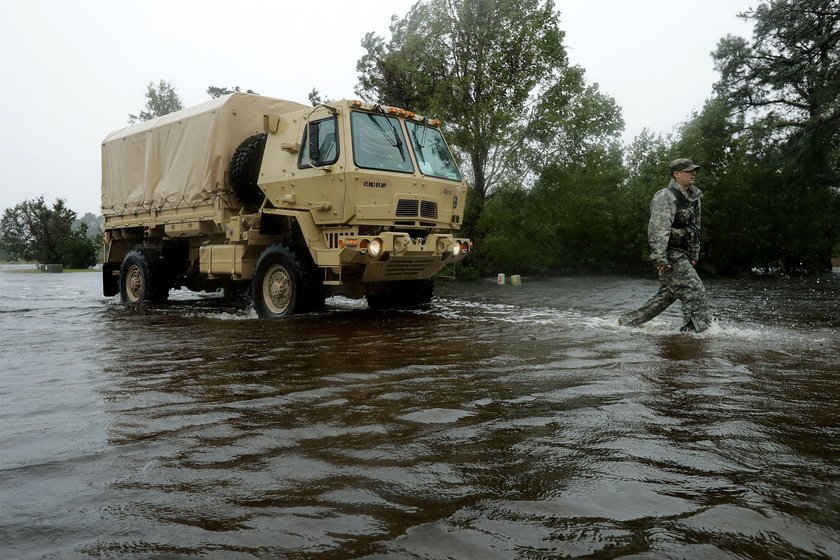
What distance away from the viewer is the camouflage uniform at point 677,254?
7258mm

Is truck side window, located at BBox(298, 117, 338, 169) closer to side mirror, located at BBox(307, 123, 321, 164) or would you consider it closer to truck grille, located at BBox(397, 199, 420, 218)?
side mirror, located at BBox(307, 123, 321, 164)

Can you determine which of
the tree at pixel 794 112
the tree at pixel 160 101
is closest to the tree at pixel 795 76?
the tree at pixel 794 112

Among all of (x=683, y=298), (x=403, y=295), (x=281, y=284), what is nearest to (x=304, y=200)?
(x=281, y=284)

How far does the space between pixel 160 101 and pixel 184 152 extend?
42343 mm

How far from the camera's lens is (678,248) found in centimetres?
767

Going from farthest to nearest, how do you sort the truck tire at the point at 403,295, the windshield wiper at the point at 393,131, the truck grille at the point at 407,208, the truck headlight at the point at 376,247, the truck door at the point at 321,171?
the truck tire at the point at 403,295 → the windshield wiper at the point at 393,131 → the truck grille at the point at 407,208 → the truck door at the point at 321,171 → the truck headlight at the point at 376,247

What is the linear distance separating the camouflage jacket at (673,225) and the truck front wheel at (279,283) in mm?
5011

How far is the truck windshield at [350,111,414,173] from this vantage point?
370 inches

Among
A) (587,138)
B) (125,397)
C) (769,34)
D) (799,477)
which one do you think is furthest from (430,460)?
(769,34)

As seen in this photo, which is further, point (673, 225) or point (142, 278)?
point (142, 278)

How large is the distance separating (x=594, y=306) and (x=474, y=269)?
47.8 ft

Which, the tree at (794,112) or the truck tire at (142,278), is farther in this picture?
the tree at (794,112)

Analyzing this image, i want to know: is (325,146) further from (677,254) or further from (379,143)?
(677,254)

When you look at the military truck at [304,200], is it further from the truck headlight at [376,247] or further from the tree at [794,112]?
the tree at [794,112]
